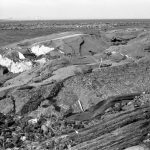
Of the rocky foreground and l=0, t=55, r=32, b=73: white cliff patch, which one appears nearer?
the rocky foreground

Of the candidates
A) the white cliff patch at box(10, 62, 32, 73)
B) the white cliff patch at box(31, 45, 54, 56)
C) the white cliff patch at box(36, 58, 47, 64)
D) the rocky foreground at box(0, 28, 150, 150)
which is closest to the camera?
the rocky foreground at box(0, 28, 150, 150)

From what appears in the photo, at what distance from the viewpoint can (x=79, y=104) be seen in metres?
14.2

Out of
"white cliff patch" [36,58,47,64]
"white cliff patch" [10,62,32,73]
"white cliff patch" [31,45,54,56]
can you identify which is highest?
"white cliff patch" [31,45,54,56]

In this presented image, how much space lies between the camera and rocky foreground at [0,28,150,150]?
35.6ft

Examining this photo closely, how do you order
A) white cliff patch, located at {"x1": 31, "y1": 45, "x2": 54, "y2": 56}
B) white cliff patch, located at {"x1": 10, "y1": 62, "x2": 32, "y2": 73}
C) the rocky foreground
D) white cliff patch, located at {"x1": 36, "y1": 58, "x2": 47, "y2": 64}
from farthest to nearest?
white cliff patch, located at {"x1": 31, "y1": 45, "x2": 54, "y2": 56} < white cliff patch, located at {"x1": 36, "y1": 58, "x2": 47, "y2": 64} < white cliff patch, located at {"x1": 10, "y1": 62, "x2": 32, "y2": 73} < the rocky foreground

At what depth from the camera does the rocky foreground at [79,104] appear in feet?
35.6

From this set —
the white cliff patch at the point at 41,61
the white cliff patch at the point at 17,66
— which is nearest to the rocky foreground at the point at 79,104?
the white cliff patch at the point at 17,66

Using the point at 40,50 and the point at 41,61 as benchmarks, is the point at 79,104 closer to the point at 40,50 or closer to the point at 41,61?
the point at 41,61

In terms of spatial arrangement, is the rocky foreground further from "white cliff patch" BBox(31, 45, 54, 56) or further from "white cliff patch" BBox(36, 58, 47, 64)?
"white cliff patch" BBox(31, 45, 54, 56)

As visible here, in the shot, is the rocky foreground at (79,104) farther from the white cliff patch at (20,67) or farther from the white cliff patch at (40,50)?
the white cliff patch at (40,50)

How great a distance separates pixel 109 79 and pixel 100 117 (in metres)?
2.98

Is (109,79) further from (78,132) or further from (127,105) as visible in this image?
(78,132)

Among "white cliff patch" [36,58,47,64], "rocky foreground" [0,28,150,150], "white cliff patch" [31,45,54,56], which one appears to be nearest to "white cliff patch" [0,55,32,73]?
"rocky foreground" [0,28,150,150]

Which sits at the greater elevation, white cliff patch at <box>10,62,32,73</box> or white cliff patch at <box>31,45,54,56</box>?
Result: white cliff patch at <box>31,45,54,56</box>
